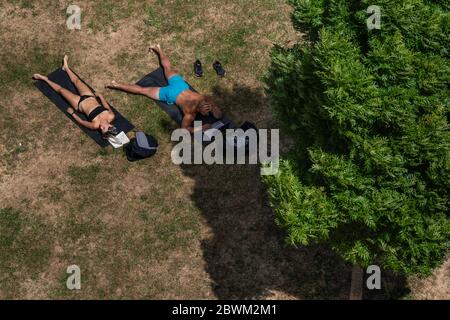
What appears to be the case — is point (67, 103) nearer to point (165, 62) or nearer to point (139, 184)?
point (165, 62)

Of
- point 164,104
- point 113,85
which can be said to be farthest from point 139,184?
point 113,85

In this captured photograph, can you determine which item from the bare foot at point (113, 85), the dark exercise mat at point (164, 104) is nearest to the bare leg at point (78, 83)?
the bare foot at point (113, 85)

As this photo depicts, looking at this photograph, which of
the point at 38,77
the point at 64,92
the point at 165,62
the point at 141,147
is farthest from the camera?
the point at 165,62

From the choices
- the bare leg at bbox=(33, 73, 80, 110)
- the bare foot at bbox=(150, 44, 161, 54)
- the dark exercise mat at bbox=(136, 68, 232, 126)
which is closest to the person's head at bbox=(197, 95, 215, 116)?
the dark exercise mat at bbox=(136, 68, 232, 126)

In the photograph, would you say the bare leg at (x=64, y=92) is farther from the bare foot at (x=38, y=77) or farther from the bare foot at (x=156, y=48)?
the bare foot at (x=156, y=48)

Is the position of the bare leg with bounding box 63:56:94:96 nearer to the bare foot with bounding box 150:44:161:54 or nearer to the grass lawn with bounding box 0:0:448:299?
the grass lawn with bounding box 0:0:448:299
